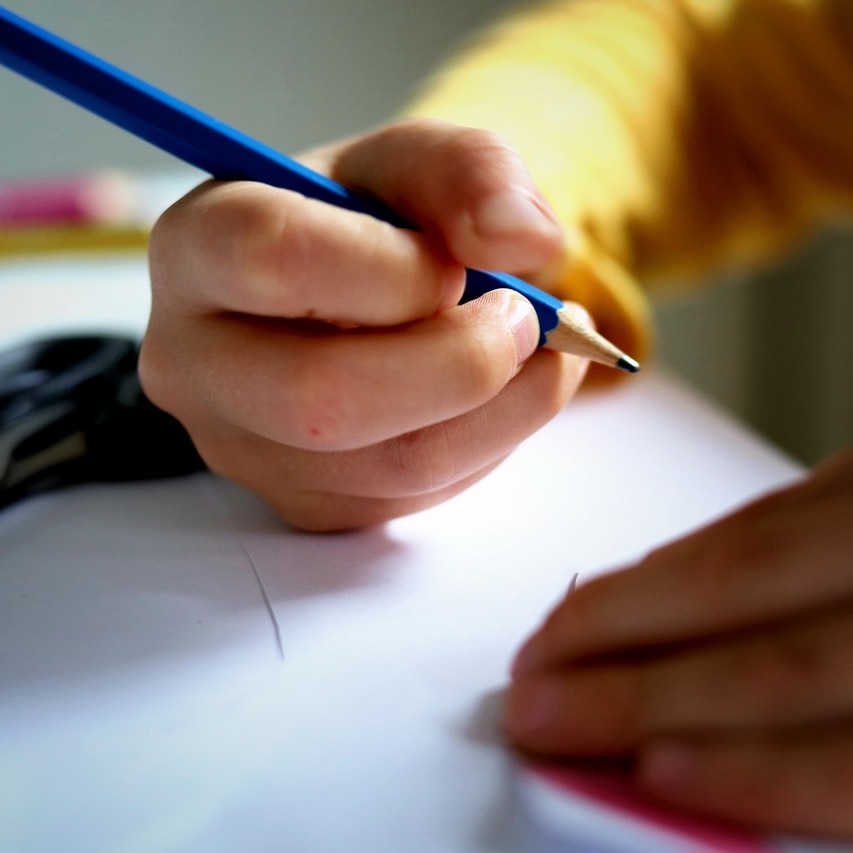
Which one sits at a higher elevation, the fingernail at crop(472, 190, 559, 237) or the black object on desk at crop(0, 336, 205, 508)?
the fingernail at crop(472, 190, 559, 237)

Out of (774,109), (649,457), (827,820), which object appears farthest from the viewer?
(774,109)

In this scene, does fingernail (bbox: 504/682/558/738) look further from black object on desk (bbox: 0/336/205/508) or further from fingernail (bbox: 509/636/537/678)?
black object on desk (bbox: 0/336/205/508)

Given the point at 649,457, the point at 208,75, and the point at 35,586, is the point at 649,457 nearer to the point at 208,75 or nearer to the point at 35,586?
the point at 35,586

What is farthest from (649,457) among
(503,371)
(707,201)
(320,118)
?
(320,118)

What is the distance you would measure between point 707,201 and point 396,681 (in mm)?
545

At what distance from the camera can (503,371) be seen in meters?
0.28

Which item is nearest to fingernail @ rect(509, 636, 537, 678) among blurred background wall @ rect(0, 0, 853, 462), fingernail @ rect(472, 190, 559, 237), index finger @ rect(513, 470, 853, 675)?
index finger @ rect(513, 470, 853, 675)

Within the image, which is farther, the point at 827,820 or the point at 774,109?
the point at 774,109

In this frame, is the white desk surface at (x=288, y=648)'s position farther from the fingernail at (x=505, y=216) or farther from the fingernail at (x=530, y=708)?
the fingernail at (x=505, y=216)

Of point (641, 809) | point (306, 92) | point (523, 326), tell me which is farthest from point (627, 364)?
point (306, 92)

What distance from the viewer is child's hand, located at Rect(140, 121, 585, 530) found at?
0.86 feet

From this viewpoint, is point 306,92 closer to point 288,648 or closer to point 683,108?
point 683,108

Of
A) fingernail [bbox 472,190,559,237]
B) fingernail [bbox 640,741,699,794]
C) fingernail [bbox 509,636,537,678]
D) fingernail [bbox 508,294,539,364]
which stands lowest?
fingernail [bbox 509,636,537,678]

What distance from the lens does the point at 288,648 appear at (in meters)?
0.27
